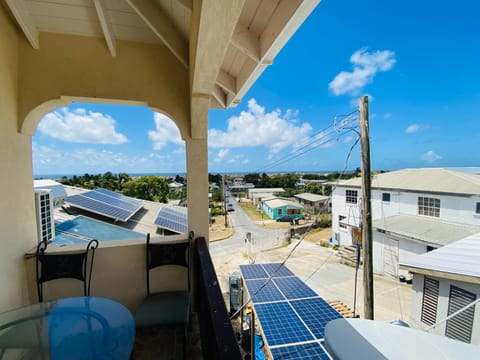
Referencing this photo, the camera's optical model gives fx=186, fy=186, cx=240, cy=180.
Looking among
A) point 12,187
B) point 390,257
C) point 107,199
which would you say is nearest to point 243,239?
point 390,257

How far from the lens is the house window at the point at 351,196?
8.50 metres

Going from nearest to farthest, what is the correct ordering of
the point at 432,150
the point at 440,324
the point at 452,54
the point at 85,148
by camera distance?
the point at 440,324 < the point at 432,150 < the point at 452,54 < the point at 85,148

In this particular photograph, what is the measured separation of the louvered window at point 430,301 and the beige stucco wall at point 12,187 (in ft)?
16.3

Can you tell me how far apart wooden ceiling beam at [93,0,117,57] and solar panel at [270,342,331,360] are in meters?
4.29

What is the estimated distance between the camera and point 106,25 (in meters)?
1.62

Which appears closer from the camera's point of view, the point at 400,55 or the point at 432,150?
the point at 432,150

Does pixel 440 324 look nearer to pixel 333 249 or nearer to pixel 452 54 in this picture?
pixel 452 54

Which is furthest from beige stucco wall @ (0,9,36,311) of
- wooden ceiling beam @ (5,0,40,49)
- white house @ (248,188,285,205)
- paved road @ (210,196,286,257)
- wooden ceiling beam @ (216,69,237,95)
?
white house @ (248,188,285,205)

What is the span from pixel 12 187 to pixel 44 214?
1.78ft

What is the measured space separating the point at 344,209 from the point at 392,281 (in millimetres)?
4006

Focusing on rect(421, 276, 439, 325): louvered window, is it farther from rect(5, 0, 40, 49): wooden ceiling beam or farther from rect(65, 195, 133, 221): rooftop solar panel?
rect(5, 0, 40, 49): wooden ceiling beam

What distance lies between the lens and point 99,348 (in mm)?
1021

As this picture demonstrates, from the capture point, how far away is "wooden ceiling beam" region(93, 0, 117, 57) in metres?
1.48

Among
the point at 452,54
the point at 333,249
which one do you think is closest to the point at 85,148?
the point at 452,54
